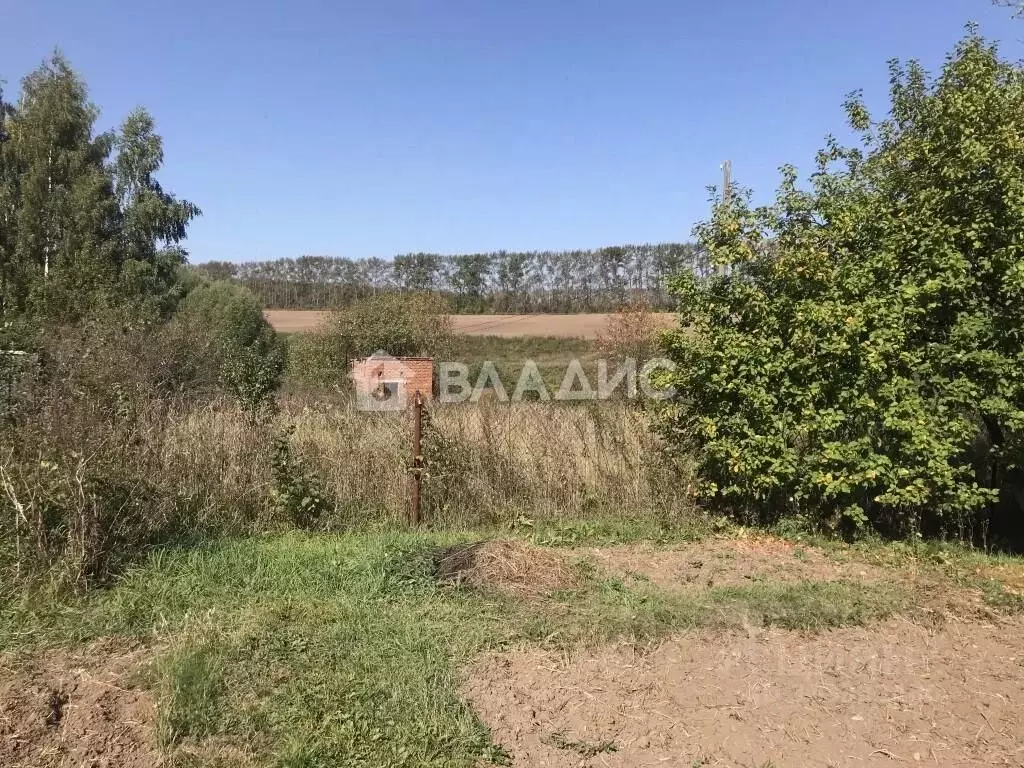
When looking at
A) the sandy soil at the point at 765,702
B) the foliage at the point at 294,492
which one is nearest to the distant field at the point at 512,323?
the foliage at the point at 294,492

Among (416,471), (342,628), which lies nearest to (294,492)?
(416,471)

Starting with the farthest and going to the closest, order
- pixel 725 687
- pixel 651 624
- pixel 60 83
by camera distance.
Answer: pixel 60 83
pixel 651 624
pixel 725 687

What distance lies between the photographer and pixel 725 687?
3.61 m

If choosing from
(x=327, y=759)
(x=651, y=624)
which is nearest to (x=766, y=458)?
(x=651, y=624)

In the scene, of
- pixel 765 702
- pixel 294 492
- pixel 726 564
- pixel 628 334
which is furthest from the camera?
pixel 628 334

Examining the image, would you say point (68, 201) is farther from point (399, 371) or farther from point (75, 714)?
point (75, 714)

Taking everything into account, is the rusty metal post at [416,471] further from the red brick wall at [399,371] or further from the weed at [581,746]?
the red brick wall at [399,371]

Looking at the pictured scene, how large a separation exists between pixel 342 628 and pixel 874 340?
16.2ft

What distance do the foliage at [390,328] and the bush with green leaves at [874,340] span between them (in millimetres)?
20082

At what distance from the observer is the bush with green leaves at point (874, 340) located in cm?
595

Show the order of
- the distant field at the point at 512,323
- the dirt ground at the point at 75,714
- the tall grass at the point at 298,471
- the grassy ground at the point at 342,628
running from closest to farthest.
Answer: the dirt ground at the point at 75,714
the grassy ground at the point at 342,628
the tall grass at the point at 298,471
the distant field at the point at 512,323

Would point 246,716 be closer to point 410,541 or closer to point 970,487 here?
point 410,541

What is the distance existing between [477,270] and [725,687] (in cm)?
4739

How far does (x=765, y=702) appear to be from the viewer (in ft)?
11.4
